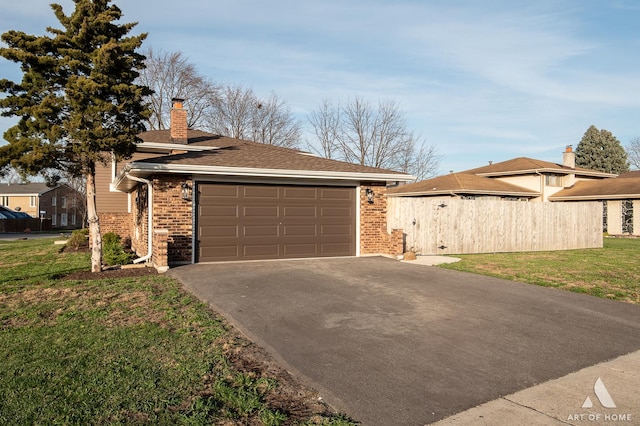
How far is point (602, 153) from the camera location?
48406 millimetres

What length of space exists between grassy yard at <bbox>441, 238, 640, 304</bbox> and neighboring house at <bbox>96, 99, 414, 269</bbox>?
2.82 meters

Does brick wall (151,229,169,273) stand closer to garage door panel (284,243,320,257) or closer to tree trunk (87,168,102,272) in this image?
tree trunk (87,168,102,272)

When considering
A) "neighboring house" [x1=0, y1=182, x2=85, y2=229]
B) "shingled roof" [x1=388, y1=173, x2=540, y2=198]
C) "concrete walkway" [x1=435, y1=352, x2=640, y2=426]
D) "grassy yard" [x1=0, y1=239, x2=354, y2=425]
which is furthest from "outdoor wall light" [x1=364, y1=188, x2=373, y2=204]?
"neighboring house" [x1=0, y1=182, x2=85, y2=229]

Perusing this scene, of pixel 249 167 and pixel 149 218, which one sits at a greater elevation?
pixel 249 167

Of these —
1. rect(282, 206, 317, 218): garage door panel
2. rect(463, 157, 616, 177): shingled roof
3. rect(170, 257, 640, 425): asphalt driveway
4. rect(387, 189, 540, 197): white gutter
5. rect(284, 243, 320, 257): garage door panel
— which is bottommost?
rect(170, 257, 640, 425): asphalt driveway

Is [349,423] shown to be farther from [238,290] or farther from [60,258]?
[60,258]

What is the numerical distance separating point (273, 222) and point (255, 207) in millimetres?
639

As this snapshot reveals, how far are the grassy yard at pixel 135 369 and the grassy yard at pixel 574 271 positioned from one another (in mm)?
6737

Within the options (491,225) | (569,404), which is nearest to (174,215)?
(569,404)

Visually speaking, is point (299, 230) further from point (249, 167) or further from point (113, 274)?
point (113, 274)

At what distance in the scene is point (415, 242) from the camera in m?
14.9

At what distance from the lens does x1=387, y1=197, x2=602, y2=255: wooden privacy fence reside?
14953 mm

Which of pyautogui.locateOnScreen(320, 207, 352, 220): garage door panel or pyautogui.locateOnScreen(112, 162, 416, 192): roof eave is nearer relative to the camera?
pyautogui.locateOnScreen(112, 162, 416, 192): roof eave

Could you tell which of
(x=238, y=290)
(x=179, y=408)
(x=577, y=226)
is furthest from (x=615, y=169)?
(x=179, y=408)
